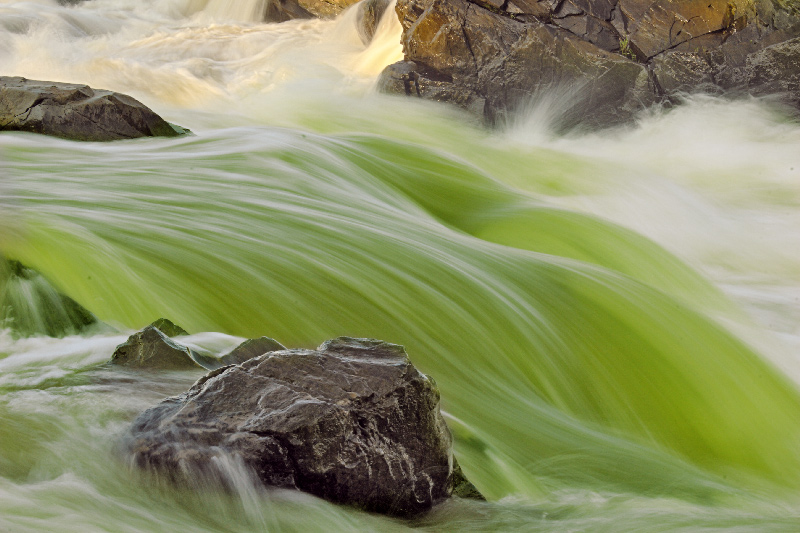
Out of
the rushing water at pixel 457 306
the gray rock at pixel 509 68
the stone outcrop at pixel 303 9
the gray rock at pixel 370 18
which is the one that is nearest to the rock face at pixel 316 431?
the rushing water at pixel 457 306

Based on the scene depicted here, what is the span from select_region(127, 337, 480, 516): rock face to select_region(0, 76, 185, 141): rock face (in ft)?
18.3

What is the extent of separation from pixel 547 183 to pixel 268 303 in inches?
241

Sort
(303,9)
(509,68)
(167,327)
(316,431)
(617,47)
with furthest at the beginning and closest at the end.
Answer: (303,9)
(509,68)
(617,47)
(167,327)
(316,431)

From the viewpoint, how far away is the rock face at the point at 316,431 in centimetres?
287

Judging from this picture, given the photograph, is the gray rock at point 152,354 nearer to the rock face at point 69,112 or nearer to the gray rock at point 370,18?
the rock face at point 69,112

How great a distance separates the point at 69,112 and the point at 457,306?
15.1 ft

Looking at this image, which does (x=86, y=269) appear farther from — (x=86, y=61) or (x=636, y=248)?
(x=86, y=61)

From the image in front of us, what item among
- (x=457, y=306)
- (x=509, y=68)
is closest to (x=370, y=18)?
(x=509, y=68)

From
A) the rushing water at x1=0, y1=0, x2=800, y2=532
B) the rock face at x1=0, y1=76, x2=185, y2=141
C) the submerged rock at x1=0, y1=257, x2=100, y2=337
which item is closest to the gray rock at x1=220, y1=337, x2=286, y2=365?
the rushing water at x1=0, y1=0, x2=800, y2=532

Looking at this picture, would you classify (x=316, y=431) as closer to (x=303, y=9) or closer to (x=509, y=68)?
(x=509, y=68)

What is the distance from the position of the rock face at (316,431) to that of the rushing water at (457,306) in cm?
8

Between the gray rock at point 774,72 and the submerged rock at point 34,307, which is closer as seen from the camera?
the submerged rock at point 34,307

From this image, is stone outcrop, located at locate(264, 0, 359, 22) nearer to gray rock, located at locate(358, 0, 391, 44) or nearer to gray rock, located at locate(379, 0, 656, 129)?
gray rock, located at locate(358, 0, 391, 44)

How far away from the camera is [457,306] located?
5141mm
